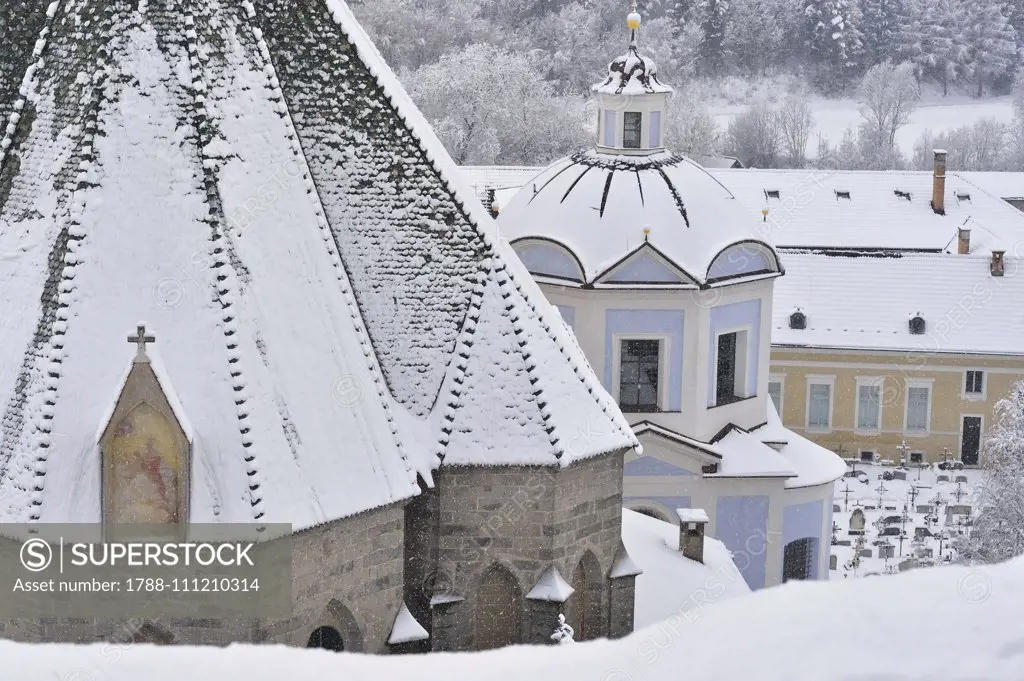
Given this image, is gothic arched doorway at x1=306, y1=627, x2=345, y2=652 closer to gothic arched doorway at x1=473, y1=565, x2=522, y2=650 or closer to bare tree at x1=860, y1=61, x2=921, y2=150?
gothic arched doorway at x1=473, y1=565, x2=522, y2=650

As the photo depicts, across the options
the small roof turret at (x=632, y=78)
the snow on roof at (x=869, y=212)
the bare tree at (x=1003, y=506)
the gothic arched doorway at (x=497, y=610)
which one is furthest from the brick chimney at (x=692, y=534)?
the snow on roof at (x=869, y=212)

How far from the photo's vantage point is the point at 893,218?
66.5m

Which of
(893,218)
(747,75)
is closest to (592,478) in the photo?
(893,218)

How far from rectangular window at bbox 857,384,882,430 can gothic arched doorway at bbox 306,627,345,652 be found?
121ft

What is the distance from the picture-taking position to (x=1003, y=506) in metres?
38.8

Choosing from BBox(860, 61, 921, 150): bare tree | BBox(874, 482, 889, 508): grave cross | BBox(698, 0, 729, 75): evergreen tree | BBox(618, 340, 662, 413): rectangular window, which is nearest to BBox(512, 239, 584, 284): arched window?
BBox(618, 340, 662, 413): rectangular window

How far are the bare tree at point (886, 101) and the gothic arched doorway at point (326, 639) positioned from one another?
87.3 meters

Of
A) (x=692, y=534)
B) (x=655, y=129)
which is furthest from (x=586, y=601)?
(x=655, y=129)

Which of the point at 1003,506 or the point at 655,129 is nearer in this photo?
the point at 655,129

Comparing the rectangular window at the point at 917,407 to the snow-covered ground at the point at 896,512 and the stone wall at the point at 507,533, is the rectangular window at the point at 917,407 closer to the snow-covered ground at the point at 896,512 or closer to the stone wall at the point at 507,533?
the snow-covered ground at the point at 896,512

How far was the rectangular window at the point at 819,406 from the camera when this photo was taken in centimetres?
5384

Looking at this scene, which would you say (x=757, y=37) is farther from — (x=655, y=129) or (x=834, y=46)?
(x=655, y=129)

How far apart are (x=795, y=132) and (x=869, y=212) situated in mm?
37114

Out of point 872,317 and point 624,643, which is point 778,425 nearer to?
point 872,317
